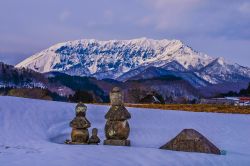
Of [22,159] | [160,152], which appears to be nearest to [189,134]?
[160,152]

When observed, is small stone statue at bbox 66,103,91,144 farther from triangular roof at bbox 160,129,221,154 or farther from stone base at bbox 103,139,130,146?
triangular roof at bbox 160,129,221,154

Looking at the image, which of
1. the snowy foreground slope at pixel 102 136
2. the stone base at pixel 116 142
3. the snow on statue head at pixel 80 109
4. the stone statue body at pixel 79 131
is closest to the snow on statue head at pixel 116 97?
the snow on statue head at pixel 80 109

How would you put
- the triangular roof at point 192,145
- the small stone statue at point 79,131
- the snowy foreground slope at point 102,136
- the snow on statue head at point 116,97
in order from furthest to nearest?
the snow on statue head at point 116,97, the small stone statue at point 79,131, the triangular roof at point 192,145, the snowy foreground slope at point 102,136

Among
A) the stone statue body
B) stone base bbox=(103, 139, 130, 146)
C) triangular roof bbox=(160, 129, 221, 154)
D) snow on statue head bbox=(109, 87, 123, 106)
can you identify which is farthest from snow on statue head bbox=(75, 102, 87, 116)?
triangular roof bbox=(160, 129, 221, 154)

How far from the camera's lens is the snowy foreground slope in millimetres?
14133

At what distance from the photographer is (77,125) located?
19.1 meters

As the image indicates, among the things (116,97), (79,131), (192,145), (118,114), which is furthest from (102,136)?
(192,145)

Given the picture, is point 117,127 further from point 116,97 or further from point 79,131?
point 79,131

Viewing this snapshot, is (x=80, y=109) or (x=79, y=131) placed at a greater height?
(x=80, y=109)

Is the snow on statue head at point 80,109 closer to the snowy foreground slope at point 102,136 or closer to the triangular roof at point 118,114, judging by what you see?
the triangular roof at point 118,114

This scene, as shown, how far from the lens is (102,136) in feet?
75.5

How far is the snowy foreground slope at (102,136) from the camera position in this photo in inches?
556

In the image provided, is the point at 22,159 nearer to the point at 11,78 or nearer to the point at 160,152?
the point at 160,152

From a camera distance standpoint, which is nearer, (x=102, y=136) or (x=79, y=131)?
(x=79, y=131)
